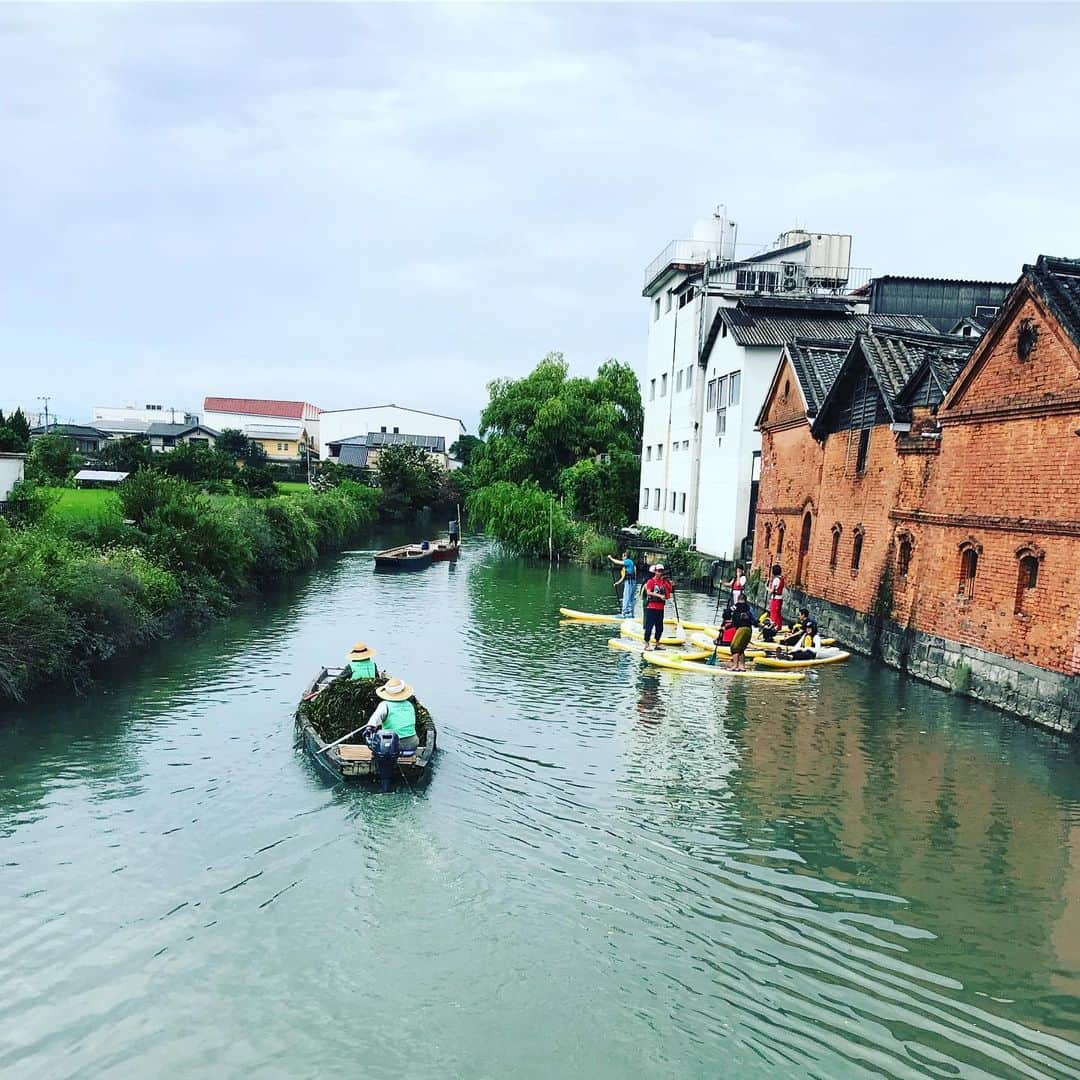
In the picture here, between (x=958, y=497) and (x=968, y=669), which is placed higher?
(x=958, y=497)

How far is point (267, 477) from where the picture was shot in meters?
53.1

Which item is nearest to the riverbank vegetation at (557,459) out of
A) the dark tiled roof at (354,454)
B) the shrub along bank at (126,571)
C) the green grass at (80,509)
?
the shrub along bank at (126,571)

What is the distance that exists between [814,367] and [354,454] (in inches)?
2952

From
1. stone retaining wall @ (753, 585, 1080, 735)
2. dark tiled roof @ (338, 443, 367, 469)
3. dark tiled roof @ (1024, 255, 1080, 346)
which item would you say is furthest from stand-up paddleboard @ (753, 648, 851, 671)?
dark tiled roof @ (338, 443, 367, 469)

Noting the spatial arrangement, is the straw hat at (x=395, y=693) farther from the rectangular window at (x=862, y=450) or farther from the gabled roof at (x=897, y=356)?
the rectangular window at (x=862, y=450)

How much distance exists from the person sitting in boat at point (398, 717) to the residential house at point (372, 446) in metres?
77.7

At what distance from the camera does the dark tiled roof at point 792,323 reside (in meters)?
31.1

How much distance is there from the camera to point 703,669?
1859 centimetres

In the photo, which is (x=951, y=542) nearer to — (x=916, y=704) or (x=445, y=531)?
(x=916, y=704)

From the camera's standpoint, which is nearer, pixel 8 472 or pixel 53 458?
pixel 8 472

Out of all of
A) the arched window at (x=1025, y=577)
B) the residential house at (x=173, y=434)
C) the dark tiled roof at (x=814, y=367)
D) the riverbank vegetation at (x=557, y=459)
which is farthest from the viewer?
the residential house at (x=173, y=434)

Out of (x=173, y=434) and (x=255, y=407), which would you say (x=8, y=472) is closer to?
(x=173, y=434)

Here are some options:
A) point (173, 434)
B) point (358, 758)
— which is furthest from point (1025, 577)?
point (173, 434)

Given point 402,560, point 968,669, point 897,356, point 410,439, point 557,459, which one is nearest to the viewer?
point 968,669
